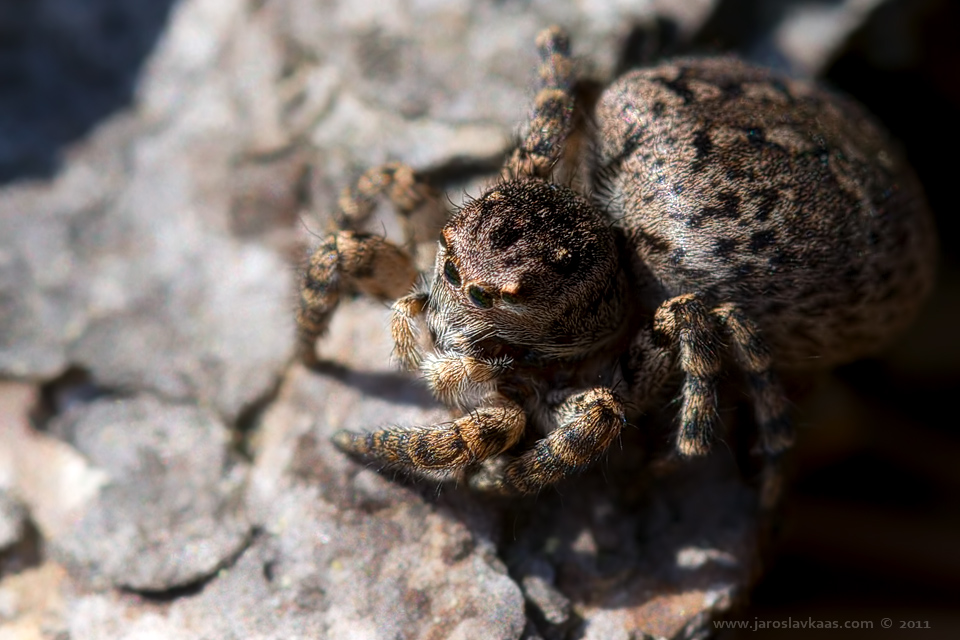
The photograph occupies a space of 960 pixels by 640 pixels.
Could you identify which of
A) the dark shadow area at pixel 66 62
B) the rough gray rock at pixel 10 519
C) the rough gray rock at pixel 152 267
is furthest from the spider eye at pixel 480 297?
the dark shadow area at pixel 66 62

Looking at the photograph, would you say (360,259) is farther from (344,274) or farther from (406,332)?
(406,332)

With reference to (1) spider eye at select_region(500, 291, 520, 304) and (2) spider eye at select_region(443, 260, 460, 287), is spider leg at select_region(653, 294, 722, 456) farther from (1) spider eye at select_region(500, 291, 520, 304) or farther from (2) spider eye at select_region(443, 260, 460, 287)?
(2) spider eye at select_region(443, 260, 460, 287)

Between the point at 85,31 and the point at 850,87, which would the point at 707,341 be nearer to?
the point at 850,87

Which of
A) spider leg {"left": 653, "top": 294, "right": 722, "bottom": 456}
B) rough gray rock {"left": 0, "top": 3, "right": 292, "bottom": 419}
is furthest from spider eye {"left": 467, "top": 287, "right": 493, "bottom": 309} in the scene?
rough gray rock {"left": 0, "top": 3, "right": 292, "bottom": 419}

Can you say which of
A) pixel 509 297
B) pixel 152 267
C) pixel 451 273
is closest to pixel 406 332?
pixel 451 273

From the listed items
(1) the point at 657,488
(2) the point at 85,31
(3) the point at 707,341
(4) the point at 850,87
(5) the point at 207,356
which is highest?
(4) the point at 850,87

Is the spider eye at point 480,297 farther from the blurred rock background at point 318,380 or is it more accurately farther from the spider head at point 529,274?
the blurred rock background at point 318,380

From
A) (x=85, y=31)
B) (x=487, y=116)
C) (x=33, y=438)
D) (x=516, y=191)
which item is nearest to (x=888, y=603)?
(x=516, y=191)
